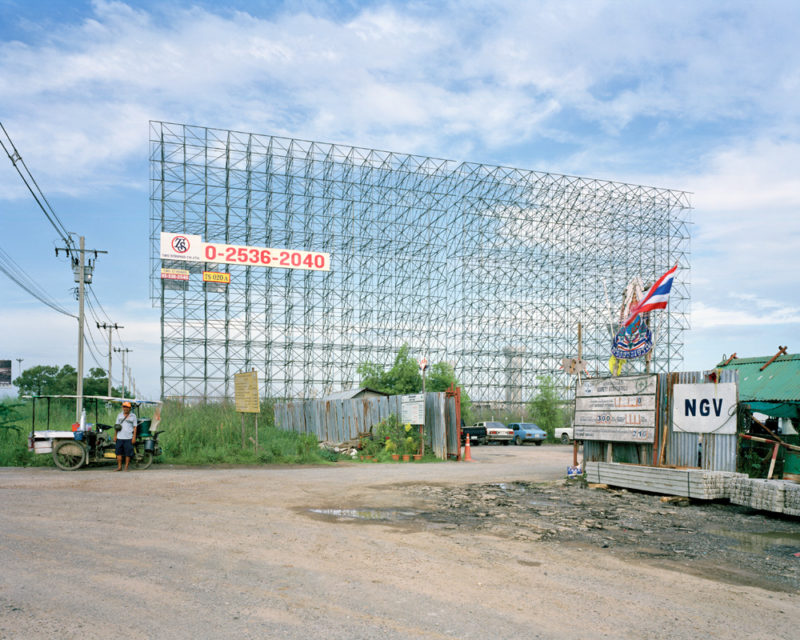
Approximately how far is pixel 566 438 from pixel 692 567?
37724mm

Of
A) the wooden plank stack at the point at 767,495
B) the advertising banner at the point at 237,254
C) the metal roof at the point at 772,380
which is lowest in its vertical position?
the wooden plank stack at the point at 767,495

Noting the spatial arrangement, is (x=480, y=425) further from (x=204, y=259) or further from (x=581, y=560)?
(x=581, y=560)

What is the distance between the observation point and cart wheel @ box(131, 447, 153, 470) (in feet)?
55.5

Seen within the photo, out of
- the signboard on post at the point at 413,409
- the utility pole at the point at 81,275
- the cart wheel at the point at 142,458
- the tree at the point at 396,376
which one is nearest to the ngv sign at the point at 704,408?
the signboard on post at the point at 413,409

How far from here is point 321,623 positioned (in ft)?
16.4

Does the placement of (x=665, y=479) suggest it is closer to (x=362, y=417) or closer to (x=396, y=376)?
(x=362, y=417)

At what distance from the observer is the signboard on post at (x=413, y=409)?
76.7ft

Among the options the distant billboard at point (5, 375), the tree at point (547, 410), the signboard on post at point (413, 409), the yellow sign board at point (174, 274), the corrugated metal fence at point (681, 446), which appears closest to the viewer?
the corrugated metal fence at point (681, 446)

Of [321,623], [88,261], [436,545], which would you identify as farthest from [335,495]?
[88,261]

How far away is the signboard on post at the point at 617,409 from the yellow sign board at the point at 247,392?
927cm

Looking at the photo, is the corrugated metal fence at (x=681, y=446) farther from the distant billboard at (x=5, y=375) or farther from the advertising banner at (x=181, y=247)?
the distant billboard at (x=5, y=375)

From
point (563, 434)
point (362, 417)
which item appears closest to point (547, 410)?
point (563, 434)

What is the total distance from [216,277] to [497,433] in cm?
2272

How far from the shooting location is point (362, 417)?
2659 centimetres
